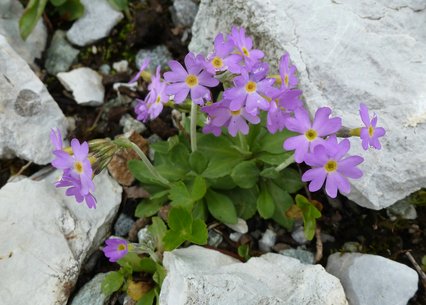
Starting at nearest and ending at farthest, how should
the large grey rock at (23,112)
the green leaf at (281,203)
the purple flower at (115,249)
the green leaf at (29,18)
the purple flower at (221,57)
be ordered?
the purple flower at (221,57) < the purple flower at (115,249) < the green leaf at (281,203) < the large grey rock at (23,112) < the green leaf at (29,18)

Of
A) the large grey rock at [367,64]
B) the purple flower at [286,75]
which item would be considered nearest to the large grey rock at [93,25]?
the large grey rock at [367,64]

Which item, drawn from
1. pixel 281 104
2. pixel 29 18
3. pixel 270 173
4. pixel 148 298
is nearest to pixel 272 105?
pixel 281 104

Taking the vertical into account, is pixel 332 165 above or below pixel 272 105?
below

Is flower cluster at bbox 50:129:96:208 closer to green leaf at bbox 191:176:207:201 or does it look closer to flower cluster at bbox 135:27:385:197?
flower cluster at bbox 135:27:385:197

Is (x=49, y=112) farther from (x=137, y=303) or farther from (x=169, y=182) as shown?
(x=137, y=303)

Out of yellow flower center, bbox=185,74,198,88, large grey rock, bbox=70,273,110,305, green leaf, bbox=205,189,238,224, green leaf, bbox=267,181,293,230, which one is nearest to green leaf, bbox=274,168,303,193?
green leaf, bbox=267,181,293,230

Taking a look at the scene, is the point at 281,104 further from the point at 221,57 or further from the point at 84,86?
the point at 84,86

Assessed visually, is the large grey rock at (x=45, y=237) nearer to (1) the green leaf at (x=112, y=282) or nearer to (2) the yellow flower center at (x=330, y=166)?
(1) the green leaf at (x=112, y=282)
